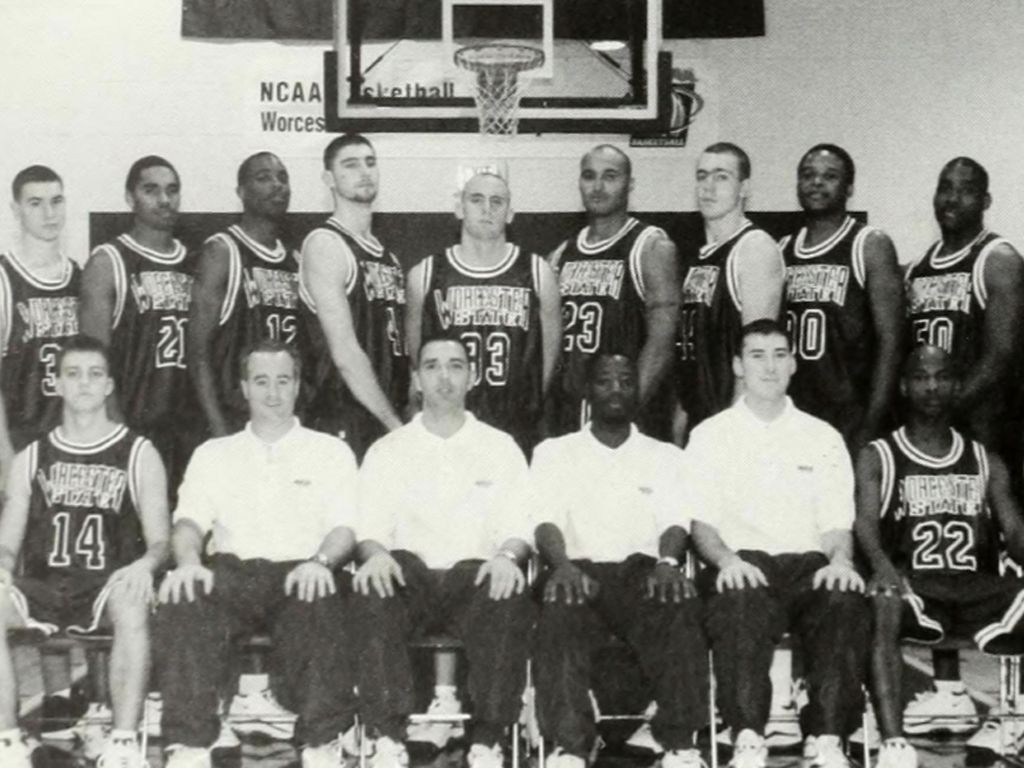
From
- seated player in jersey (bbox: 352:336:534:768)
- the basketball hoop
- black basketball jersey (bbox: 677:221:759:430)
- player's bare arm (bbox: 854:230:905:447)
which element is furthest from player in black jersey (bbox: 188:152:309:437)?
player's bare arm (bbox: 854:230:905:447)

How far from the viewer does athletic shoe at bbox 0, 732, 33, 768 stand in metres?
4.89

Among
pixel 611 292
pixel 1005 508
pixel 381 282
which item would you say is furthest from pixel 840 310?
pixel 381 282

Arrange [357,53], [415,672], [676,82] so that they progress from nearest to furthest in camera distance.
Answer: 1. [415,672]
2. [357,53]
3. [676,82]

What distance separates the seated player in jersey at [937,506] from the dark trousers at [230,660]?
1938 mm

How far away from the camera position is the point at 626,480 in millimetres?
5562

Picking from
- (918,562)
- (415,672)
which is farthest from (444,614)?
(918,562)

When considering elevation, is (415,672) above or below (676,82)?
below

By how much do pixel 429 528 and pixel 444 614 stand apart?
1.28 ft

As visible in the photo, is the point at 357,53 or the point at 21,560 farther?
the point at 357,53

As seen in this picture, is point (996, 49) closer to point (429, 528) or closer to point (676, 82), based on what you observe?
point (676, 82)

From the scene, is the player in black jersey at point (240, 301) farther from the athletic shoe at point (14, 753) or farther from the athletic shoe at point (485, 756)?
the athletic shoe at point (485, 756)

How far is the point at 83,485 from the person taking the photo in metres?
5.52

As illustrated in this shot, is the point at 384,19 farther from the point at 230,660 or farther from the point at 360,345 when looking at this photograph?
the point at 230,660

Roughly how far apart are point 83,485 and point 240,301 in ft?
3.65
